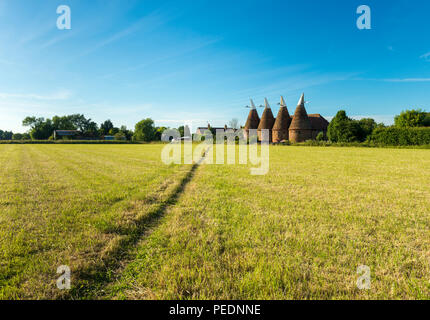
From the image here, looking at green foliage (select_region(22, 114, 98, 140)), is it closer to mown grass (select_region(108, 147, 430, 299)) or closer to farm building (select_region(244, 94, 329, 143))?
farm building (select_region(244, 94, 329, 143))

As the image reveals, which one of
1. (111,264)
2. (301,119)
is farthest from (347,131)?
(111,264)

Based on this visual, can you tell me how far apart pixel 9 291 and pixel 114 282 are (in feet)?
3.40

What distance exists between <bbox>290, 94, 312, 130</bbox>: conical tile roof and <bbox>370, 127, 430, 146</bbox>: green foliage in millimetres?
14161

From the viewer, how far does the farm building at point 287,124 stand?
5116 centimetres

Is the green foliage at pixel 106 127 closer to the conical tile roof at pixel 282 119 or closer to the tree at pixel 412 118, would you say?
the conical tile roof at pixel 282 119

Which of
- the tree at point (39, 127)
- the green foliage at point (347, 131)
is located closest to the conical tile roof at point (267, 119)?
the green foliage at point (347, 131)

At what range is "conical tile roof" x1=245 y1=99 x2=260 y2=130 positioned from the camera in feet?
201

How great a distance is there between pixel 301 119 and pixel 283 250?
54238 mm

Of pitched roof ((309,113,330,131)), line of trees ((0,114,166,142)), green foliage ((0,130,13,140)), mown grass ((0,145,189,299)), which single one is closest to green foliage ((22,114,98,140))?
line of trees ((0,114,166,142))

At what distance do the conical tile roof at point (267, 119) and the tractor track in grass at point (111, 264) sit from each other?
56385mm
